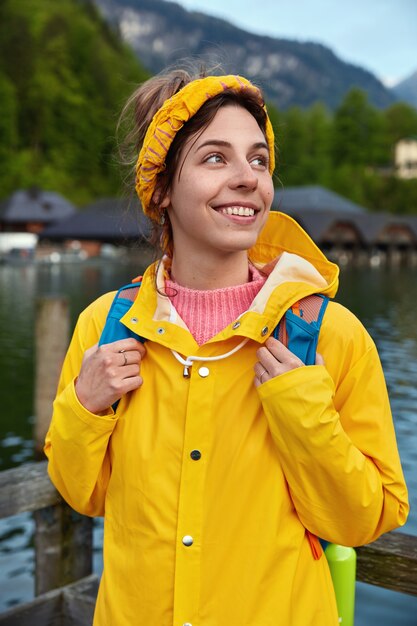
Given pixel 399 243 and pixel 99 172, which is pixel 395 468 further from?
pixel 99 172

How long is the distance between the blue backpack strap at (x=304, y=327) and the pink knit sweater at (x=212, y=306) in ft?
0.57

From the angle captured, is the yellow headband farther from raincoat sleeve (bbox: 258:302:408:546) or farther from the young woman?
raincoat sleeve (bbox: 258:302:408:546)

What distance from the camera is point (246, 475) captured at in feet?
5.31

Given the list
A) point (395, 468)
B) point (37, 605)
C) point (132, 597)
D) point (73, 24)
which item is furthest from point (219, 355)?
point (73, 24)

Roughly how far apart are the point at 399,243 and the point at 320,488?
70258mm

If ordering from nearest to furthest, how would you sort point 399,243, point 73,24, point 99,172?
point 399,243
point 99,172
point 73,24

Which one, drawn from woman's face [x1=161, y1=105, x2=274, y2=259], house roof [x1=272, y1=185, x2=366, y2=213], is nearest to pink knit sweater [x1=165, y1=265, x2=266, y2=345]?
woman's face [x1=161, y1=105, x2=274, y2=259]

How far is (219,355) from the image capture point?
1.64 meters

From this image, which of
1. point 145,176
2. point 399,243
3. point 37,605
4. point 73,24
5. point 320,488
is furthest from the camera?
point 73,24

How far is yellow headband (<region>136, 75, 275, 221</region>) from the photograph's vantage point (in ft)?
5.57

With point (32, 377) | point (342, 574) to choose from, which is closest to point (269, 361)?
point (342, 574)

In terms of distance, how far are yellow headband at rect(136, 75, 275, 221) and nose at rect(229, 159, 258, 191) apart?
6.7 inches

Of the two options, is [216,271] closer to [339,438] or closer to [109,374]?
[109,374]

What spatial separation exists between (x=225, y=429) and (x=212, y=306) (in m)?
0.33
